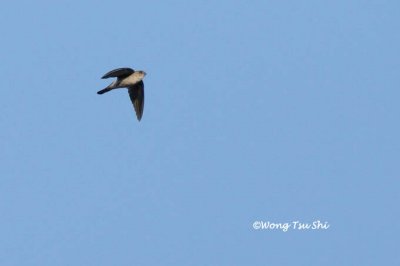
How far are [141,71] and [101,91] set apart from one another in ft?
5.35

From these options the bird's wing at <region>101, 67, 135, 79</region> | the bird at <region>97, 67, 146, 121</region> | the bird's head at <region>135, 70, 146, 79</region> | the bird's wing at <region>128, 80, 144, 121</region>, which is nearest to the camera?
the bird's wing at <region>101, 67, 135, 79</region>

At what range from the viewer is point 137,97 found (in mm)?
50500

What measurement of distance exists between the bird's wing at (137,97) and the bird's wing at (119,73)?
150 centimetres

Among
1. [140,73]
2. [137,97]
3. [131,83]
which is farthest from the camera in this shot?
[137,97]

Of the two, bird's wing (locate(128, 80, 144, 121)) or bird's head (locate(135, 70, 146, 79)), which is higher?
bird's head (locate(135, 70, 146, 79))

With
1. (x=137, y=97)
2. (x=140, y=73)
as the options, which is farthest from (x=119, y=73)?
(x=137, y=97)

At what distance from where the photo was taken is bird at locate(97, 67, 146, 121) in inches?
1908

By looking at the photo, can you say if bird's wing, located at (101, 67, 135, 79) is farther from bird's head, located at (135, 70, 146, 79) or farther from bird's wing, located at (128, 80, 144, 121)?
bird's wing, located at (128, 80, 144, 121)

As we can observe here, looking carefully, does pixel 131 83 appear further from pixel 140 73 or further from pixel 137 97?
pixel 137 97

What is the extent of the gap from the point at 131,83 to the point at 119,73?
3.74 feet

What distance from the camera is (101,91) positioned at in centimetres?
4947

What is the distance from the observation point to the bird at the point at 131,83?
48.5 meters

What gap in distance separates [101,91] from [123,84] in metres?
0.87

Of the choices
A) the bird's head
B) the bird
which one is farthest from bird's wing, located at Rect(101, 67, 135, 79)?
the bird's head
